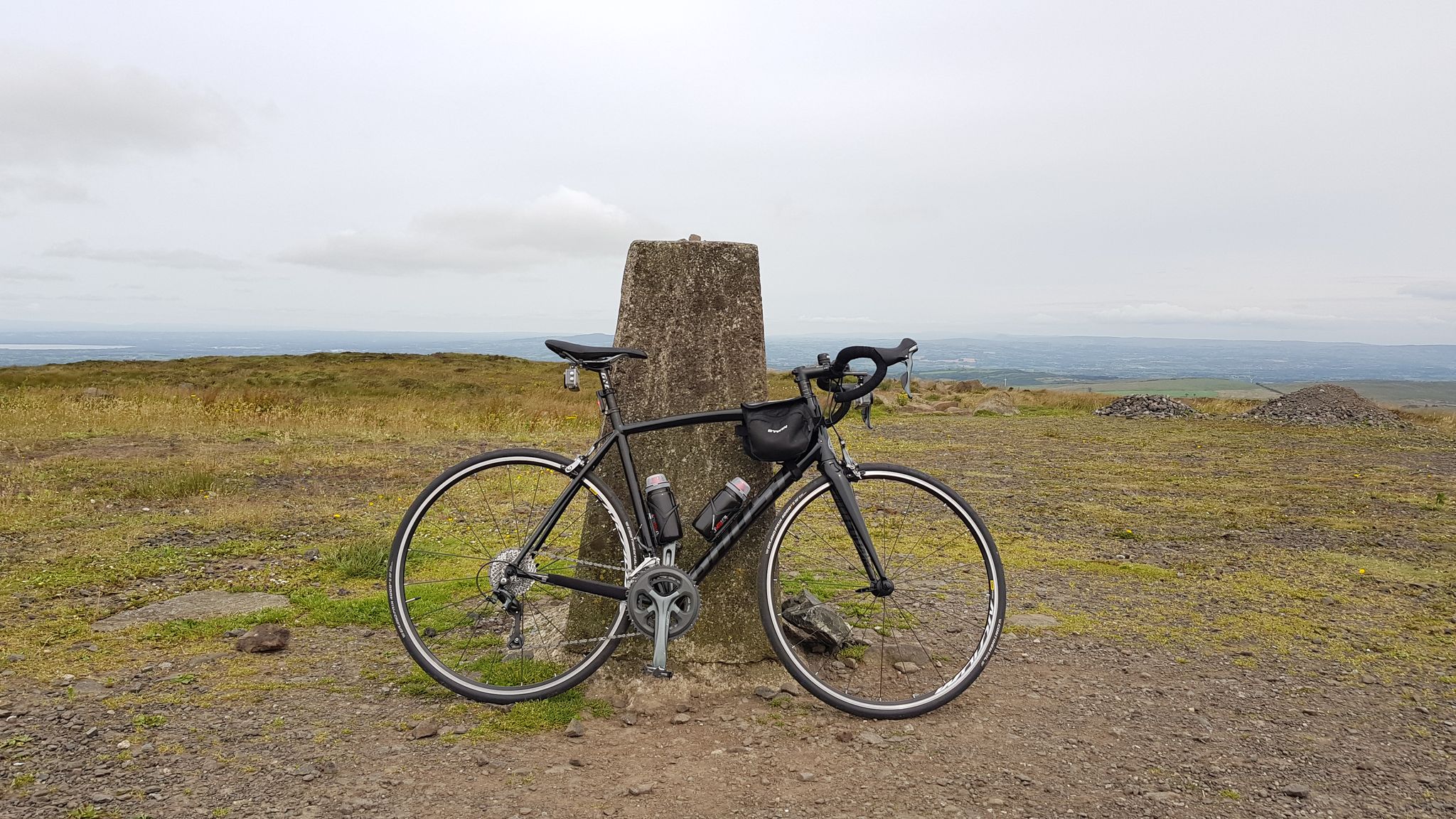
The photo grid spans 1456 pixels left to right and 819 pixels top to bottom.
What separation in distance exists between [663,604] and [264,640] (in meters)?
2.46

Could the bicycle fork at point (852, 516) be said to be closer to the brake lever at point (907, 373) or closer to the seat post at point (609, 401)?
the brake lever at point (907, 373)

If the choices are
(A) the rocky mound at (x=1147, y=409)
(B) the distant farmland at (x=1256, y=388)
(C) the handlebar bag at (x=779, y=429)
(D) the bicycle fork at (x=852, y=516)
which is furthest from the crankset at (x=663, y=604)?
(B) the distant farmland at (x=1256, y=388)

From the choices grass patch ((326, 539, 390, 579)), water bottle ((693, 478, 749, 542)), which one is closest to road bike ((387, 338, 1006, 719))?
water bottle ((693, 478, 749, 542))

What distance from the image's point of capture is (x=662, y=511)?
4.04 m

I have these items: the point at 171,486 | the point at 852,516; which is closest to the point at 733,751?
the point at 852,516

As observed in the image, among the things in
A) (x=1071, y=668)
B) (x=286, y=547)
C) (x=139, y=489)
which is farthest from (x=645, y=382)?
(x=139, y=489)

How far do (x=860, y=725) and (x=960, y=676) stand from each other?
0.58 m

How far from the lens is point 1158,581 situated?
6.62 m

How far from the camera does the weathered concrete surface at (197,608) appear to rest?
4.98 meters

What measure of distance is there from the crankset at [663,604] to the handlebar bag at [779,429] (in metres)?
0.74

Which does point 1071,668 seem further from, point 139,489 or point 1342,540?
point 139,489

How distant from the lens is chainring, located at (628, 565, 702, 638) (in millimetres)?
3916

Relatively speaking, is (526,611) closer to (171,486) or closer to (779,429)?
(779,429)

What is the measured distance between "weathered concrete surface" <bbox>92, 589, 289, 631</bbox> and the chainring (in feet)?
9.60
